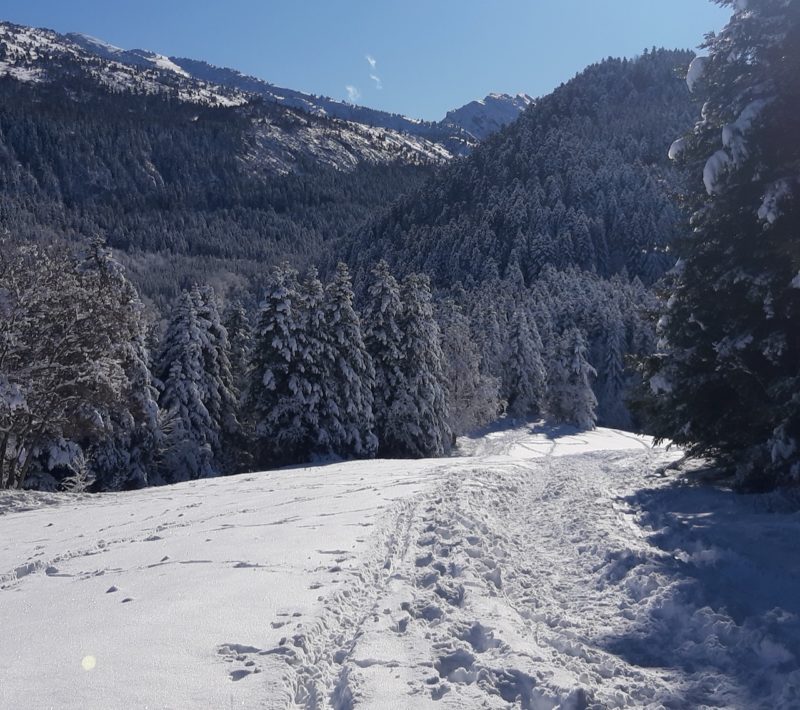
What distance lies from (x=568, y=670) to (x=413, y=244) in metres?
163

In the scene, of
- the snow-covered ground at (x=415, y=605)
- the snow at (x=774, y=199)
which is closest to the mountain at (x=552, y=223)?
the snow at (x=774, y=199)

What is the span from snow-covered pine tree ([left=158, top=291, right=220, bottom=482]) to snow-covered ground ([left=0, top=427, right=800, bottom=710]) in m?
20.3

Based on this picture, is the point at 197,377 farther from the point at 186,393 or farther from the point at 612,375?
the point at 612,375

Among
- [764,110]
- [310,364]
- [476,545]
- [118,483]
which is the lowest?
[118,483]

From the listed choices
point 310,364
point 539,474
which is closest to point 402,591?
point 539,474

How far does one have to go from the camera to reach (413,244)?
541 ft

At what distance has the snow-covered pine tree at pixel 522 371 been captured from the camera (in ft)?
204

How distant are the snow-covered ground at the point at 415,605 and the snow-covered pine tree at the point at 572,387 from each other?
48.1 m

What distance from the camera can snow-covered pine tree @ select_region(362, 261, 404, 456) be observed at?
35.0m

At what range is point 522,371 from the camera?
204 ft

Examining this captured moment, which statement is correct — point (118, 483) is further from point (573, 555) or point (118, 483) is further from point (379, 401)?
point (573, 555)

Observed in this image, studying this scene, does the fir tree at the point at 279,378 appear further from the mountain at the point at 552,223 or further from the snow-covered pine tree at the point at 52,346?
the mountain at the point at 552,223

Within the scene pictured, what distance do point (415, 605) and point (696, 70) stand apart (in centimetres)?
1120

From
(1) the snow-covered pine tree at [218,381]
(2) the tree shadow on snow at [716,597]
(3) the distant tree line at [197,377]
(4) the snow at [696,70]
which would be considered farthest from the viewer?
(1) the snow-covered pine tree at [218,381]
